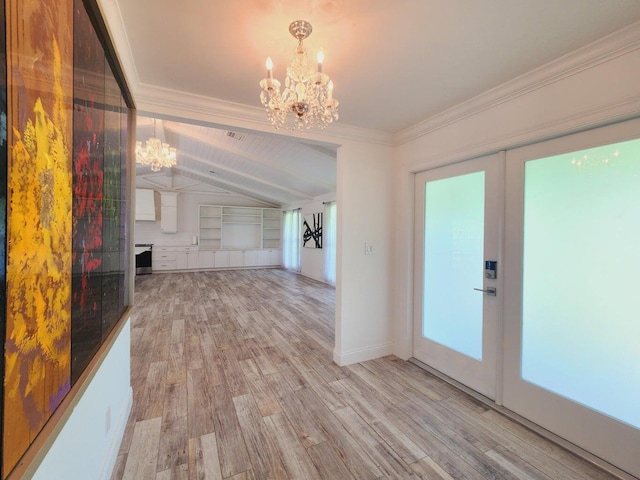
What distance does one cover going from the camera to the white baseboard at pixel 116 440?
4.58 ft

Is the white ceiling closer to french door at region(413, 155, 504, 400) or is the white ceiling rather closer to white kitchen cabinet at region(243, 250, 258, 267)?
french door at region(413, 155, 504, 400)

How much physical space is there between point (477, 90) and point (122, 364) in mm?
3254

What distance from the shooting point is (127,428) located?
1.84 meters

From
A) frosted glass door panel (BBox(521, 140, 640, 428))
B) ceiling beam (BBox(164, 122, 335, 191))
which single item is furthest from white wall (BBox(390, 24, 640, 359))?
ceiling beam (BBox(164, 122, 335, 191))

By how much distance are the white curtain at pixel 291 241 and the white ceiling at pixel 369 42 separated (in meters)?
6.82

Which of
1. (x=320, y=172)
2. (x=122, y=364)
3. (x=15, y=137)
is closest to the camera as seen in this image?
(x=15, y=137)

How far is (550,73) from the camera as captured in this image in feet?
5.82

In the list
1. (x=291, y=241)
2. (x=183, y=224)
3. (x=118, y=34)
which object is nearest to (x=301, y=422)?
(x=118, y=34)

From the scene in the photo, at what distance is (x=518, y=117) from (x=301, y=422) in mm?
2718

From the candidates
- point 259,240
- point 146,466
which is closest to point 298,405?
point 146,466

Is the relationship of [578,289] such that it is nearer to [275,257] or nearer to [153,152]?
[153,152]

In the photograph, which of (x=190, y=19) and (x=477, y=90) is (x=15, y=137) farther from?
(x=477, y=90)

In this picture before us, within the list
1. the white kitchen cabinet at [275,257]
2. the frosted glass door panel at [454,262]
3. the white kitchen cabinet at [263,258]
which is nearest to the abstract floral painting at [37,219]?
the frosted glass door panel at [454,262]

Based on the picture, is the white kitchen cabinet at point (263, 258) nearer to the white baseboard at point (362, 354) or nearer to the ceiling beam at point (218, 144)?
the ceiling beam at point (218, 144)
